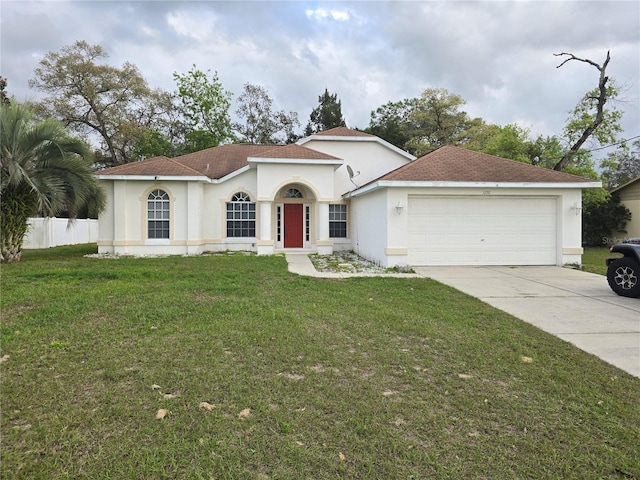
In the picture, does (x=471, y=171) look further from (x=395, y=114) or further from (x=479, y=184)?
(x=395, y=114)

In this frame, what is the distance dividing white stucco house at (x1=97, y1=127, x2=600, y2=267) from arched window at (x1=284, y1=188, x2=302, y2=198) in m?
0.05

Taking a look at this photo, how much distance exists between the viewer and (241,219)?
Result: 1745cm

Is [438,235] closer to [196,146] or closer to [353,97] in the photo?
[196,146]

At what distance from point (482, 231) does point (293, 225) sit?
8.58 metres

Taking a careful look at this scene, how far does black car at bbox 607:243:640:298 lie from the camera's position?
814 centimetres

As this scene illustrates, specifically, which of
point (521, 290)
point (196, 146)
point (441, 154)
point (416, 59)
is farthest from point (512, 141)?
point (196, 146)

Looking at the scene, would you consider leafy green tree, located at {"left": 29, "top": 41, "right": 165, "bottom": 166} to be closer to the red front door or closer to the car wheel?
the red front door

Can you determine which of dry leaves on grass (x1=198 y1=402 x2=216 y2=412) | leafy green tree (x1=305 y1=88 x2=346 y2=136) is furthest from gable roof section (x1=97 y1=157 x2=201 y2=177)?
leafy green tree (x1=305 y1=88 x2=346 y2=136)

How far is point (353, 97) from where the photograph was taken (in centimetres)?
4119

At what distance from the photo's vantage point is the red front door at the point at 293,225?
1794 centimetres

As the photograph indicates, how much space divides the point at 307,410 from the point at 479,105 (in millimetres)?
40086

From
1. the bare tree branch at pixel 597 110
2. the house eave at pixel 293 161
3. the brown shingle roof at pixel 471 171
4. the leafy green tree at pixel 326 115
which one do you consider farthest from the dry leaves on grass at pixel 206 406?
the leafy green tree at pixel 326 115

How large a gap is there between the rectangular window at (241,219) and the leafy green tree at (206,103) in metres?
17.6

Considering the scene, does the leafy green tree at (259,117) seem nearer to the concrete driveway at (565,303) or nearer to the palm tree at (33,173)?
the palm tree at (33,173)
